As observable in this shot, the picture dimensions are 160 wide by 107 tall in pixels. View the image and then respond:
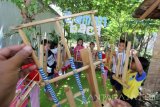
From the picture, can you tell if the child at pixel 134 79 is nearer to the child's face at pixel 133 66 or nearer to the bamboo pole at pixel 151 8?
the child's face at pixel 133 66

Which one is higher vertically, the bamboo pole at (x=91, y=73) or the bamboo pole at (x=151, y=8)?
the bamboo pole at (x=151, y=8)

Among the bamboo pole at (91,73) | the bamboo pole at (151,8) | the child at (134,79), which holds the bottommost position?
the child at (134,79)

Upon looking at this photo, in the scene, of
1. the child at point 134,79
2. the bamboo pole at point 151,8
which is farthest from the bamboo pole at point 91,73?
the child at point 134,79

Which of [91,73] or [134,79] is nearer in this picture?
[91,73]

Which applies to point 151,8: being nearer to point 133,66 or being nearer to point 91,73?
point 91,73

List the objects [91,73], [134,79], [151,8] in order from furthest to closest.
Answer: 1. [134,79]
2. [151,8]
3. [91,73]

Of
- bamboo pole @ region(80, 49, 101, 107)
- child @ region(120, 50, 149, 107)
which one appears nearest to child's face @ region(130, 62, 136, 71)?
child @ region(120, 50, 149, 107)

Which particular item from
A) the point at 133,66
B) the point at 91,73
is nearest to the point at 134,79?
the point at 133,66

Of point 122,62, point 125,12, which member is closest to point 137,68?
point 122,62

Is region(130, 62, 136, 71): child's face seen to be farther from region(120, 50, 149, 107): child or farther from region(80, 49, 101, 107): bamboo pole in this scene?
region(80, 49, 101, 107): bamboo pole

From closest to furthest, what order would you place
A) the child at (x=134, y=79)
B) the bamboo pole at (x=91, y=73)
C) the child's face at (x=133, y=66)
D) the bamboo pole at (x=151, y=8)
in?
the bamboo pole at (x=91, y=73), the bamboo pole at (x=151, y=8), the child at (x=134, y=79), the child's face at (x=133, y=66)

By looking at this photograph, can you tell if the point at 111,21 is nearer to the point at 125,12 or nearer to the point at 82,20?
the point at 125,12

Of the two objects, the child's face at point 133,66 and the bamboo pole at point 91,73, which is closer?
the bamboo pole at point 91,73

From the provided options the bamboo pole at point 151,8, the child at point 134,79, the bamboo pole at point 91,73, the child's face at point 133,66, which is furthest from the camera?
the child's face at point 133,66
